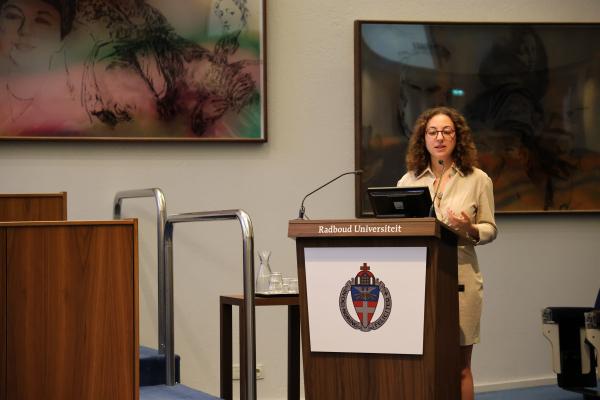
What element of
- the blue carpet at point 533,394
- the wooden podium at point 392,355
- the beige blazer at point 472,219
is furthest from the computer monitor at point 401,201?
the blue carpet at point 533,394

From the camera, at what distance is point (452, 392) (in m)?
2.24

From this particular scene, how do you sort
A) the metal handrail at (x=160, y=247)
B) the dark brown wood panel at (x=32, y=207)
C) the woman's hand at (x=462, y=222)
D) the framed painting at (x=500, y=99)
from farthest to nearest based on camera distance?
the framed painting at (x=500, y=99) → the metal handrail at (x=160, y=247) → the dark brown wood panel at (x=32, y=207) → the woman's hand at (x=462, y=222)

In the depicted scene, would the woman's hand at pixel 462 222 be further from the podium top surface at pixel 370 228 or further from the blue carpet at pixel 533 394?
the blue carpet at pixel 533 394

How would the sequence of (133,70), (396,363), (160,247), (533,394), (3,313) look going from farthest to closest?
(533,394), (133,70), (160,247), (396,363), (3,313)

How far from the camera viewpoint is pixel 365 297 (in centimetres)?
213

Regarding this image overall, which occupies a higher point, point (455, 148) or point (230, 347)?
point (455, 148)

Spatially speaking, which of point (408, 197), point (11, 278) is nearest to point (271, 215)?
point (408, 197)

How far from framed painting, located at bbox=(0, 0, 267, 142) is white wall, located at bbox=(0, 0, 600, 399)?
0.36 feet

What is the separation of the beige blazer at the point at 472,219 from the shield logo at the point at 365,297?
0.70 meters

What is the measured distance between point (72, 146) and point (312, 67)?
1629mm

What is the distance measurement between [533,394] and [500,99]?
2002 millimetres

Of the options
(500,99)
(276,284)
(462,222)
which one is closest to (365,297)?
(462,222)

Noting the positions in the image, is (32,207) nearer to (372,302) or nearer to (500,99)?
(372,302)

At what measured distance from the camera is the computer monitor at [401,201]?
227cm
